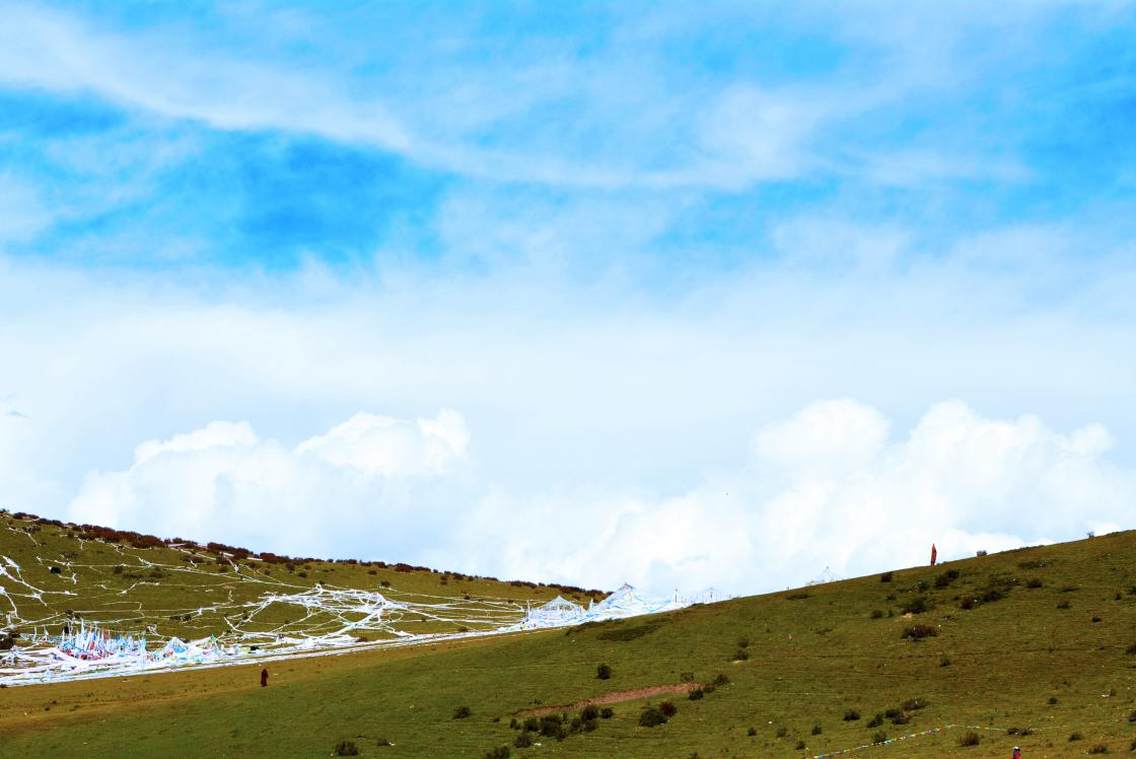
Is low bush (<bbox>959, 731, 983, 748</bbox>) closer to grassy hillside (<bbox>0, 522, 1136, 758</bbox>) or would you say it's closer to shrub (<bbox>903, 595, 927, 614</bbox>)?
grassy hillside (<bbox>0, 522, 1136, 758</bbox>)

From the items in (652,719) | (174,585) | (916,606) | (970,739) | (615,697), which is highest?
(174,585)

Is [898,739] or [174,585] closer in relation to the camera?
[898,739]

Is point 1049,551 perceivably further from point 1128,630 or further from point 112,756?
point 112,756

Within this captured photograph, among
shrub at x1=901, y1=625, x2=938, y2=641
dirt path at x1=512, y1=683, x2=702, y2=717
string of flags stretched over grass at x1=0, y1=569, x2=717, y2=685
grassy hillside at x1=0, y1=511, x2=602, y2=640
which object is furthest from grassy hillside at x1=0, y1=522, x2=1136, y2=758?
grassy hillside at x1=0, y1=511, x2=602, y2=640

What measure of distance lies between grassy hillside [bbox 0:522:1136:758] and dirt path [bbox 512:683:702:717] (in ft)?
1.67

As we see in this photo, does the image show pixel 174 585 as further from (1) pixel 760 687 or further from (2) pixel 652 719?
(1) pixel 760 687

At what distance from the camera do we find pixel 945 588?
53.6 meters

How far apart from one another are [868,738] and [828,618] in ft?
55.2

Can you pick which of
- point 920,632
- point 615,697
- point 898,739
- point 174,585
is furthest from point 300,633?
point 898,739

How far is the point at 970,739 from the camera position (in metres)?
34.3

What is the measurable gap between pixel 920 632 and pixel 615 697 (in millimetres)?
12886

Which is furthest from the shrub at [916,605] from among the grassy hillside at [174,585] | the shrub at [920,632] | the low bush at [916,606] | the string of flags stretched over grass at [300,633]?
the grassy hillside at [174,585]

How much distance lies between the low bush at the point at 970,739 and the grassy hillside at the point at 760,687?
0.14 m

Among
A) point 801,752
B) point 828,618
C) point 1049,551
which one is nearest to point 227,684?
point 828,618
